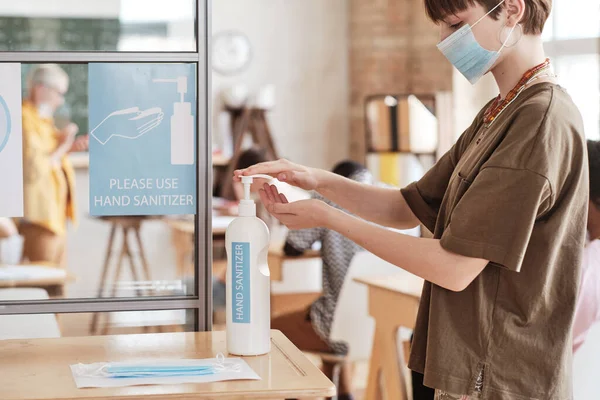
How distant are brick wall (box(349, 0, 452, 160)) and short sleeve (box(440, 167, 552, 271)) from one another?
184 inches

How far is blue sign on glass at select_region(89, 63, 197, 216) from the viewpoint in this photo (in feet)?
5.49

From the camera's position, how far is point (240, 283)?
4.67 feet

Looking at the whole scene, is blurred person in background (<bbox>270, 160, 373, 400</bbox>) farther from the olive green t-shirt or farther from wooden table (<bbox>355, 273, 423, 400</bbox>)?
the olive green t-shirt

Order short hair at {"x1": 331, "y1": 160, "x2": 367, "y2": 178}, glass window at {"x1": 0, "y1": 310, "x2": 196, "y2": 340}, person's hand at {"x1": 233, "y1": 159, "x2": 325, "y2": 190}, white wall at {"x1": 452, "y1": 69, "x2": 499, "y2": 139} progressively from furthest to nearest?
white wall at {"x1": 452, "y1": 69, "x2": 499, "y2": 139} → short hair at {"x1": 331, "y1": 160, "x2": 367, "y2": 178} → glass window at {"x1": 0, "y1": 310, "x2": 196, "y2": 340} → person's hand at {"x1": 233, "y1": 159, "x2": 325, "y2": 190}

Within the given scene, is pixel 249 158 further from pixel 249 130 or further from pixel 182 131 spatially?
pixel 182 131

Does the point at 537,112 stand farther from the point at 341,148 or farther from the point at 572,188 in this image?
the point at 341,148

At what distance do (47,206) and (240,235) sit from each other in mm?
560

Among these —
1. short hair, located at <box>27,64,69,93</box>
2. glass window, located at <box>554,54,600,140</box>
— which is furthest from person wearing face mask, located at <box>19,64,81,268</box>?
glass window, located at <box>554,54,600,140</box>

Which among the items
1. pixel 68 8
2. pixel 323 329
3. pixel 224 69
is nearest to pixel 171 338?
pixel 68 8

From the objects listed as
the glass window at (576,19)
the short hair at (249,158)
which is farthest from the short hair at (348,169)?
the glass window at (576,19)

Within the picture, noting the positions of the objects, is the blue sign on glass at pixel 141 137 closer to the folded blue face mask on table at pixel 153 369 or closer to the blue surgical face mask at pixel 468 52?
the folded blue face mask on table at pixel 153 369

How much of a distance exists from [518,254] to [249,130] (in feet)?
16.5

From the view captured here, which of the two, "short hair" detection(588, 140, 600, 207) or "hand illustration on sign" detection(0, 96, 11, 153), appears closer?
"hand illustration on sign" detection(0, 96, 11, 153)

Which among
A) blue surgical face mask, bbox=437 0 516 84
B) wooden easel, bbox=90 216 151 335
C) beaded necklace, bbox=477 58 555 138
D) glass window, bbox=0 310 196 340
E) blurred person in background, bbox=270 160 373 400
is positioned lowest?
blurred person in background, bbox=270 160 373 400
